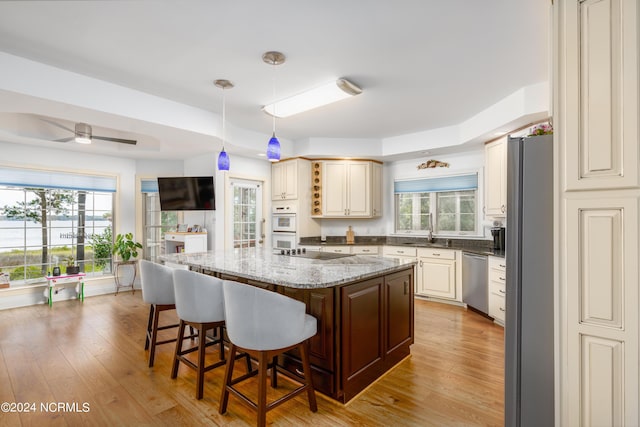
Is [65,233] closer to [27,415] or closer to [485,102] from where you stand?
[27,415]

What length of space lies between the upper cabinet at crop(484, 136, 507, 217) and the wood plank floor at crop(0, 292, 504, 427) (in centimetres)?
147

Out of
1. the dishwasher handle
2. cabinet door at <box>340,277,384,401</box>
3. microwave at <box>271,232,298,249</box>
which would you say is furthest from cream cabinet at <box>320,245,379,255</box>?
cabinet door at <box>340,277,384,401</box>

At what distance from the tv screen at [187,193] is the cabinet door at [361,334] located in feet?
10.8

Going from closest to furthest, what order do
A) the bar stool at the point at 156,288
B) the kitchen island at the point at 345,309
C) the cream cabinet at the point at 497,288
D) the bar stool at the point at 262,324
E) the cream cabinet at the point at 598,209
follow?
the cream cabinet at the point at 598,209
the bar stool at the point at 262,324
the kitchen island at the point at 345,309
the bar stool at the point at 156,288
the cream cabinet at the point at 497,288

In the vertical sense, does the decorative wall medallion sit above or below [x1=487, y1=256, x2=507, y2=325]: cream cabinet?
above

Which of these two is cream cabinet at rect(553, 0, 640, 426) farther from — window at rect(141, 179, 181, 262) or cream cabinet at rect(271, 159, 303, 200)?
window at rect(141, 179, 181, 262)

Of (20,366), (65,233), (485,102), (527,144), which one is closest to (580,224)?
(527,144)

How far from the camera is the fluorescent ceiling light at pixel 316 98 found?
9.85ft

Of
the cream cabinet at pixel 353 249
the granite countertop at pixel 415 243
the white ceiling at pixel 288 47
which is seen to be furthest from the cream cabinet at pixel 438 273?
the white ceiling at pixel 288 47

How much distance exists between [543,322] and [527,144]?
33.6 inches

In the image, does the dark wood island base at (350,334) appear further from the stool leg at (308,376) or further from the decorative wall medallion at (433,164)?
the decorative wall medallion at (433,164)

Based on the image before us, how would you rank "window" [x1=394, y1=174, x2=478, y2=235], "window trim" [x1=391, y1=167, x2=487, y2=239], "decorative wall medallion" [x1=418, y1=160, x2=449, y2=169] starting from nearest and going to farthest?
"window trim" [x1=391, y1=167, x2=487, y2=239]
"window" [x1=394, y1=174, x2=478, y2=235]
"decorative wall medallion" [x1=418, y1=160, x2=449, y2=169]

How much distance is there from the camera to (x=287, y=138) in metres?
5.21

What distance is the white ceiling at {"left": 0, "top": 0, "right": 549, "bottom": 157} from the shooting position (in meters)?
2.01
